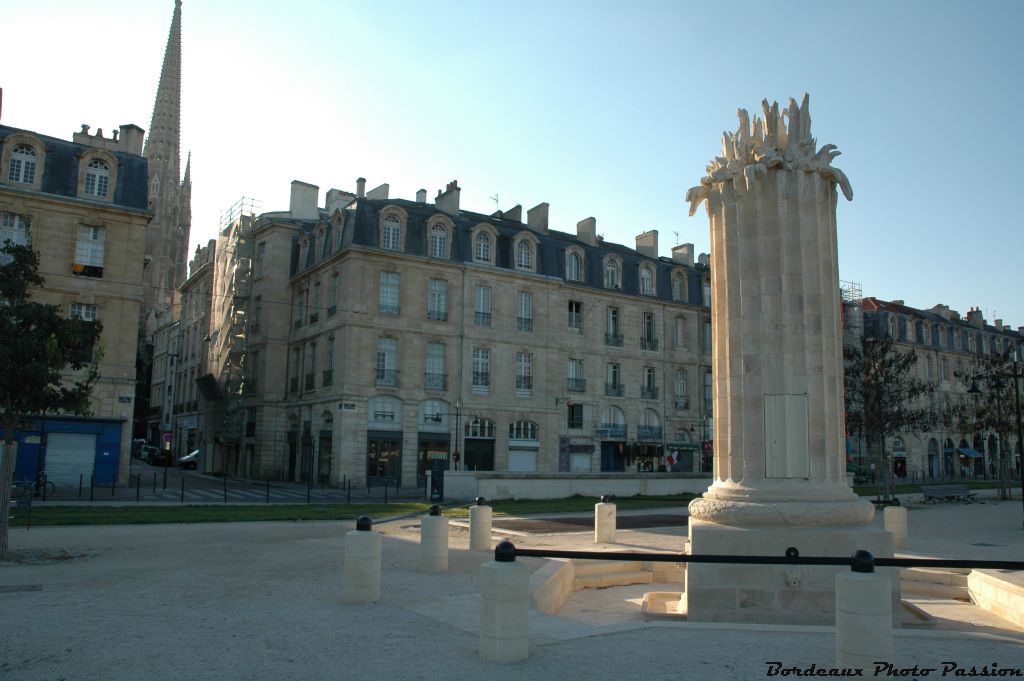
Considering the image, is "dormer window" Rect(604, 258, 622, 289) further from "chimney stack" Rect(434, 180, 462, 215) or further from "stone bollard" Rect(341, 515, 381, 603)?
"stone bollard" Rect(341, 515, 381, 603)

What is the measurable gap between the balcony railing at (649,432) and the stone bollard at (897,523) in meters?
27.0

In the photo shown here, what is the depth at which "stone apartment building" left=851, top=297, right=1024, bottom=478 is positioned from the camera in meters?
55.2

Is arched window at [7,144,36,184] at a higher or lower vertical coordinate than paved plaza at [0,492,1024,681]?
higher

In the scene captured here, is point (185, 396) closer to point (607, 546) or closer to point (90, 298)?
point (90, 298)

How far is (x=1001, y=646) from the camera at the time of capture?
6797 mm

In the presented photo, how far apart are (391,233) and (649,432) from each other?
18331mm

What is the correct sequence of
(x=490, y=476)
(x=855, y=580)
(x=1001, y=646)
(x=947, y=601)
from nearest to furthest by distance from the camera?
(x=855, y=580), (x=1001, y=646), (x=947, y=601), (x=490, y=476)

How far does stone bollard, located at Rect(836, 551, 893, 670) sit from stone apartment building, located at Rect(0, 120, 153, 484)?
1186 inches

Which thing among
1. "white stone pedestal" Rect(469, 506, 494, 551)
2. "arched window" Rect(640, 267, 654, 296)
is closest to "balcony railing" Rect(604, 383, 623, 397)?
"arched window" Rect(640, 267, 654, 296)

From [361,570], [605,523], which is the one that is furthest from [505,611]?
[605,523]

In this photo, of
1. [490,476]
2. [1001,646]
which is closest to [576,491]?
[490,476]

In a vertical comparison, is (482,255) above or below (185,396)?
above

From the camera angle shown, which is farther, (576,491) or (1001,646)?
(576,491)

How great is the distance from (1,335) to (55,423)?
21.3 metres
